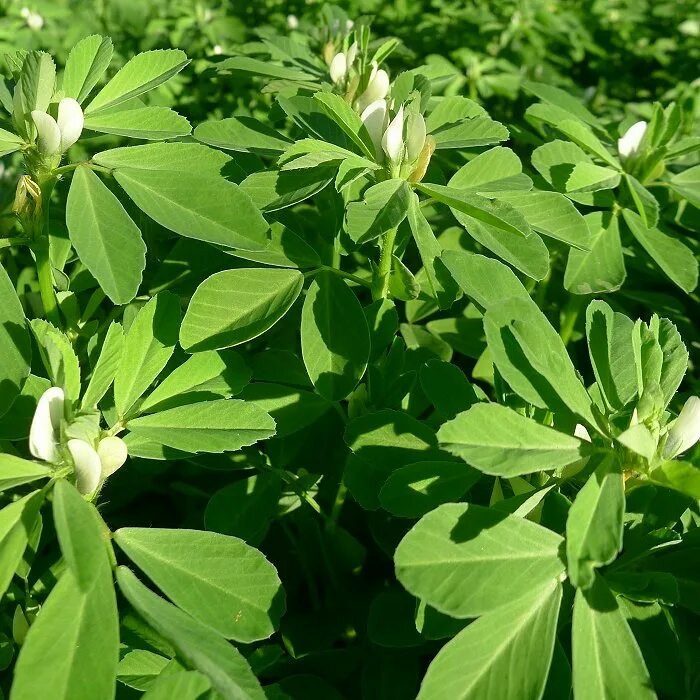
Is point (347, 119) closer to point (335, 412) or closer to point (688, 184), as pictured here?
point (335, 412)

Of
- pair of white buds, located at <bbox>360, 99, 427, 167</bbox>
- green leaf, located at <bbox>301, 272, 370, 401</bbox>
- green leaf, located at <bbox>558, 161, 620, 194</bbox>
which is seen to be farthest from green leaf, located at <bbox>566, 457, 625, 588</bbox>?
green leaf, located at <bbox>558, 161, 620, 194</bbox>

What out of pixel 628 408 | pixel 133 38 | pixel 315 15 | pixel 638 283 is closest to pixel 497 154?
pixel 628 408

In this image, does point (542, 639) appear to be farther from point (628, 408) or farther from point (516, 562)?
point (628, 408)

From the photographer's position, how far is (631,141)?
1.36m

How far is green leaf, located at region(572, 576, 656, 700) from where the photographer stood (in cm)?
76

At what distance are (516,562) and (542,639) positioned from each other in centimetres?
8

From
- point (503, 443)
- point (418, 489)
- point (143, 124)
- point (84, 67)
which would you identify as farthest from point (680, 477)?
point (84, 67)

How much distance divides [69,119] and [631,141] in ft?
3.10

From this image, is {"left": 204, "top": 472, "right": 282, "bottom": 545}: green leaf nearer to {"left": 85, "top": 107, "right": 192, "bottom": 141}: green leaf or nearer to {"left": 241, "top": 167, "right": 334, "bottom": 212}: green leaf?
{"left": 241, "top": 167, "right": 334, "bottom": 212}: green leaf

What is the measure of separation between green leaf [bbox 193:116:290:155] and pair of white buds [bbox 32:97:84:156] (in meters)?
0.22

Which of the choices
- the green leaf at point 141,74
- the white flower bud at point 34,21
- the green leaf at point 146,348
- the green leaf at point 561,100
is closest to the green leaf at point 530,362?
the green leaf at point 146,348

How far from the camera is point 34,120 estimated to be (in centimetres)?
97

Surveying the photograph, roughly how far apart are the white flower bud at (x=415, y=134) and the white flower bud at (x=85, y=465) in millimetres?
542

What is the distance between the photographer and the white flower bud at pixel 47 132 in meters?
0.96
